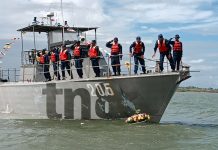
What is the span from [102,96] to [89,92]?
54 cm

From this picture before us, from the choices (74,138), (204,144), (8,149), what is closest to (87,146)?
(74,138)

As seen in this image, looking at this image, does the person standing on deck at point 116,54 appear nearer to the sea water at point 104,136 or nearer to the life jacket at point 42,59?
the sea water at point 104,136

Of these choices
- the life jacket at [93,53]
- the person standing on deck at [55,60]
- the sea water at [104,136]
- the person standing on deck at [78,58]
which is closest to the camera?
the sea water at [104,136]

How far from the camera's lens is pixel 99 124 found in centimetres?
1524

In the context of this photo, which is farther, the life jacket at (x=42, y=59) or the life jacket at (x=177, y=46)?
the life jacket at (x=42, y=59)

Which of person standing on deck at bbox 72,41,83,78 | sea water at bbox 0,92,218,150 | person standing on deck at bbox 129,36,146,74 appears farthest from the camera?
person standing on deck at bbox 72,41,83,78

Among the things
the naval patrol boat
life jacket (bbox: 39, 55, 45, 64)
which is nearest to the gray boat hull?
the naval patrol boat

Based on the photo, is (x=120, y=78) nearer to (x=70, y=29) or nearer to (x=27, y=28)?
(x=70, y=29)

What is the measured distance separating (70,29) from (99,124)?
566cm

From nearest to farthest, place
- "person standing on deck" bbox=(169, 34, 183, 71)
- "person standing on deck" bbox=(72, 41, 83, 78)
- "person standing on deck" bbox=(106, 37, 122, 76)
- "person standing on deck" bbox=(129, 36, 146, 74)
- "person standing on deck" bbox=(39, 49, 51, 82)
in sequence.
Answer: "person standing on deck" bbox=(169, 34, 183, 71), "person standing on deck" bbox=(129, 36, 146, 74), "person standing on deck" bbox=(106, 37, 122, 76), "person standing on deck" bbox=(72, 41, 83, 78), "person standing on deck" bbox=(39, 49, 51, 82)

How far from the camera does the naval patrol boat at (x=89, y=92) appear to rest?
1481 cm

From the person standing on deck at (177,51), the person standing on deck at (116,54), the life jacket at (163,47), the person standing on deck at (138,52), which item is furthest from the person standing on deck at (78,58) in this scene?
the person standing on deck at (177,51)

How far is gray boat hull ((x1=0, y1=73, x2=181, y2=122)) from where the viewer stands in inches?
583

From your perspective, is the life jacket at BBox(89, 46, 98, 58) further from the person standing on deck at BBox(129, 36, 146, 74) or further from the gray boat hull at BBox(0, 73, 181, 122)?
the person standing on deck at BBox(129, 36, 146, 74)
